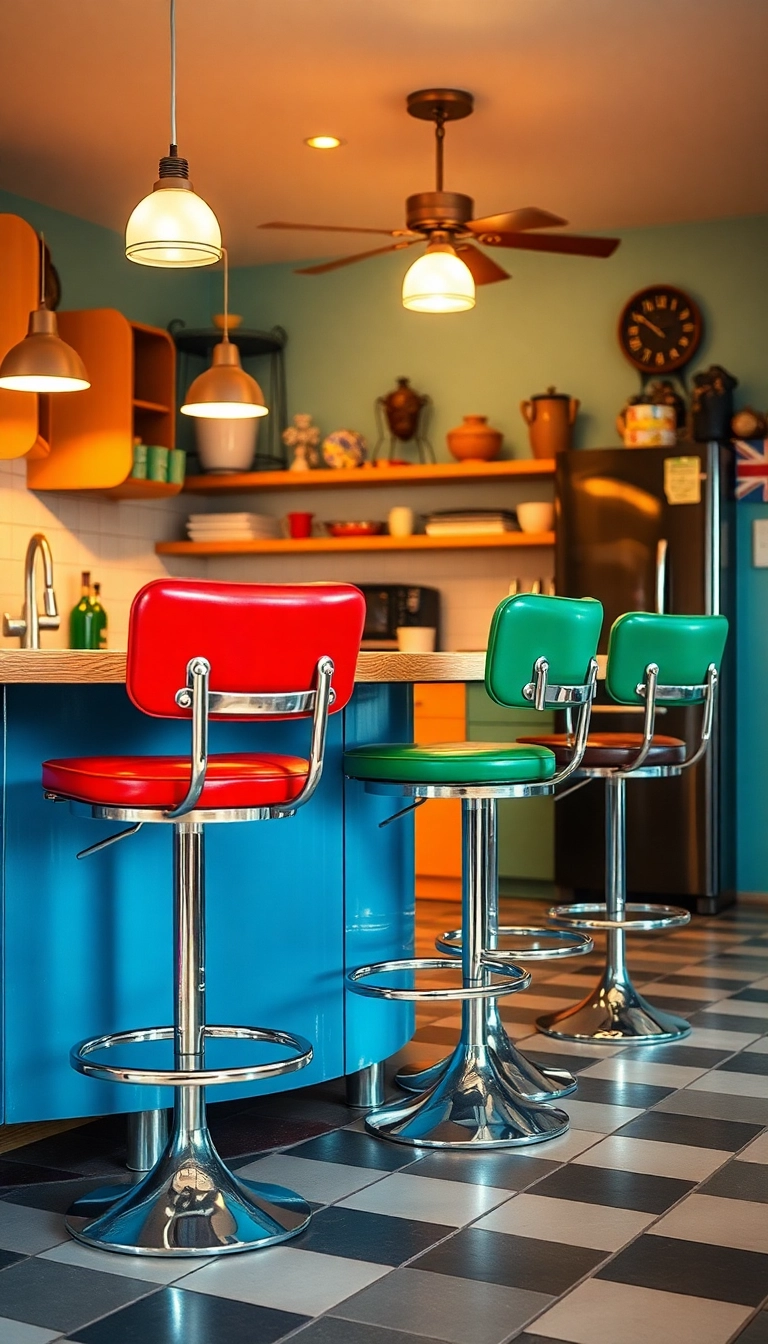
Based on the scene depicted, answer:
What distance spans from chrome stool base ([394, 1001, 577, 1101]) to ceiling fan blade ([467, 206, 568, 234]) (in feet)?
8.01

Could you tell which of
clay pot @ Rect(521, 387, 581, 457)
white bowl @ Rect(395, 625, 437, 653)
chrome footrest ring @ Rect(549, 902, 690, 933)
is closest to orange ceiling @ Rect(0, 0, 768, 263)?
clay pot @ Rect(521, 387, 581, 457)

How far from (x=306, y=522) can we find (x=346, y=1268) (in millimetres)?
4688

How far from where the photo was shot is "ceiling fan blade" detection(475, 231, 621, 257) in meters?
4.65

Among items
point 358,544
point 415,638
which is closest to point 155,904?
point 415,638

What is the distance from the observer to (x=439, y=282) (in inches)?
169

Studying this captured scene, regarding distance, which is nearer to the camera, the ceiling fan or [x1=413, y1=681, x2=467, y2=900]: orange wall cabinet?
the ceiling fan

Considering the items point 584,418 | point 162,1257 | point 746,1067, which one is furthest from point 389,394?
point 162,1257

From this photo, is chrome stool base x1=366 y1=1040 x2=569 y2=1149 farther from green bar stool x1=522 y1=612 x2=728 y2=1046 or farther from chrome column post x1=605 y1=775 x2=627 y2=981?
chrome column post x1=605 y1=775 x2=627 y2=981

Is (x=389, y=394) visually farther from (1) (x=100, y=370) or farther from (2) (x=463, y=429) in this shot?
(1) (x=100, y=370)

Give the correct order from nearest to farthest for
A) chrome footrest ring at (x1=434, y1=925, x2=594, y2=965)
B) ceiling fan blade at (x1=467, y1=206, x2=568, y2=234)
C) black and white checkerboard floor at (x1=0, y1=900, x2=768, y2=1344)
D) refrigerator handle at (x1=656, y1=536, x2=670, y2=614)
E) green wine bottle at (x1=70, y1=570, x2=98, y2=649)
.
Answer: black and white checkerboard floor at (x1=0, y1=900, x2=768, y2=1344) → chrome footrest ring at (x1=434, y1=925, x2=594, y2=965) → ceiling fan blade at (x1=467, y1=206, x2=568, y2=234) → refrigerator handle at (x1=656, y1=536, x2=670, y2=614) → green wine bottle at (x1=70, y1=570, x2=98, y2=649)

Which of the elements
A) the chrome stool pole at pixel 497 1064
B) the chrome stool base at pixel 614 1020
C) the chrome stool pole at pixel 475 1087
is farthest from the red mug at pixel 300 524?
the chrome stool pole at pixel 475 1087

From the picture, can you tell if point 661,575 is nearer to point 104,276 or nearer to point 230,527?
point 230,527

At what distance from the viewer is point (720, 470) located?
571cm

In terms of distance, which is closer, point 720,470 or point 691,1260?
point 691,1260
